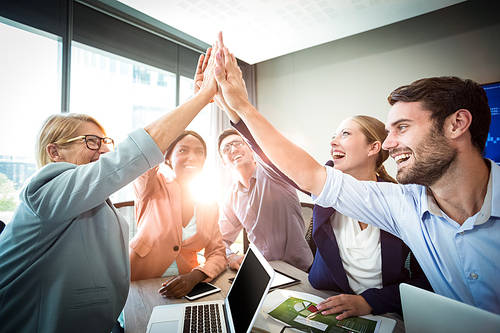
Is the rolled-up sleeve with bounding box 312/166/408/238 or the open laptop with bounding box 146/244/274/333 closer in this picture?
the open laptop with bounding box 146/244/274/333

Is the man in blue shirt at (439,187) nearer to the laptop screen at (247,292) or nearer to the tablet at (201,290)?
the laptop screen at (247,292)

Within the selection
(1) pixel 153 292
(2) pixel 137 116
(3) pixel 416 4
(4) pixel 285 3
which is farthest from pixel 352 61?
Answer: (1) pixel 153 292

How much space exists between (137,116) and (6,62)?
139 centimetres

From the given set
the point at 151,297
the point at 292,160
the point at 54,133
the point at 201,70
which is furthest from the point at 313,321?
the point at 201,70

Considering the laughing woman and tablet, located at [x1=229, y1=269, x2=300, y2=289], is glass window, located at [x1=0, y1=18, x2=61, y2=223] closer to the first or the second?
the laughing woman

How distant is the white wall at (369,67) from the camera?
3018 mm

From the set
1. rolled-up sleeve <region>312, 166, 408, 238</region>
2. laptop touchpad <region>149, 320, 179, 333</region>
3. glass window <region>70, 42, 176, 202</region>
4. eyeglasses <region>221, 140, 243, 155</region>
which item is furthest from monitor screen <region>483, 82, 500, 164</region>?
glass window <region>70, 42, 176, 202</region>

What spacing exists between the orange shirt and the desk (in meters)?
0.16

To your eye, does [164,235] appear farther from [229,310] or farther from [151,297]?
[229,310]

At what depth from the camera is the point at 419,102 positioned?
1.09m

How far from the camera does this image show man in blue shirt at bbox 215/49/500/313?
3.17 feet

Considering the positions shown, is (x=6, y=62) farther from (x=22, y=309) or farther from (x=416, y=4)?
(x=416, y=4)

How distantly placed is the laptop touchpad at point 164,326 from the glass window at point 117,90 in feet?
8.96

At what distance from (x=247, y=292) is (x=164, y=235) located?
0.88 m
